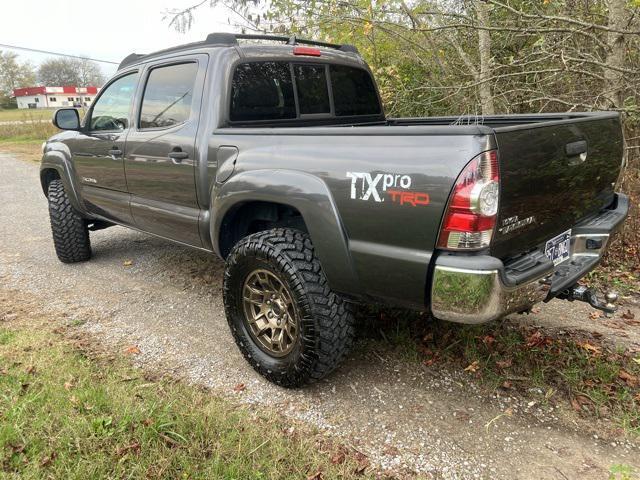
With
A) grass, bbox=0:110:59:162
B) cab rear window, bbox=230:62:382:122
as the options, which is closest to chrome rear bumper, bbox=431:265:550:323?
cab rear window, bbox=230:62:382:122

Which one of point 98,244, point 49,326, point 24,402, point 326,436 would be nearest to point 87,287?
point 49,326

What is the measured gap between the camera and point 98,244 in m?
5.74

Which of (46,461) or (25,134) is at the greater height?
(25,134)

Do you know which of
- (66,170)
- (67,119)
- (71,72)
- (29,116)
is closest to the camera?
(67,119)

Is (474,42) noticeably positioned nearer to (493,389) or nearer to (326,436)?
(493,389)

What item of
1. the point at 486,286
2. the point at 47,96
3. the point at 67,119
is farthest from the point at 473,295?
the point at 47,96

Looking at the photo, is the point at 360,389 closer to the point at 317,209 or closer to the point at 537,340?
the point at 317,209

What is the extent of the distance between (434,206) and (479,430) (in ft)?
3.95

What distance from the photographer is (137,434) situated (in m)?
2.34

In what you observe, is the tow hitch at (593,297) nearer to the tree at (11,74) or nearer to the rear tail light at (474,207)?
the rear tail light at (474,207)

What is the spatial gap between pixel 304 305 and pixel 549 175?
131 cm

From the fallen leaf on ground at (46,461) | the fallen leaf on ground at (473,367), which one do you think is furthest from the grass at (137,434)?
the fallen leaf on ground at (473,367)

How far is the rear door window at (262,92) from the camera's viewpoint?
3.17m

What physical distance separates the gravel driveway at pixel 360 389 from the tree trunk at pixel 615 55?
8.63ft
